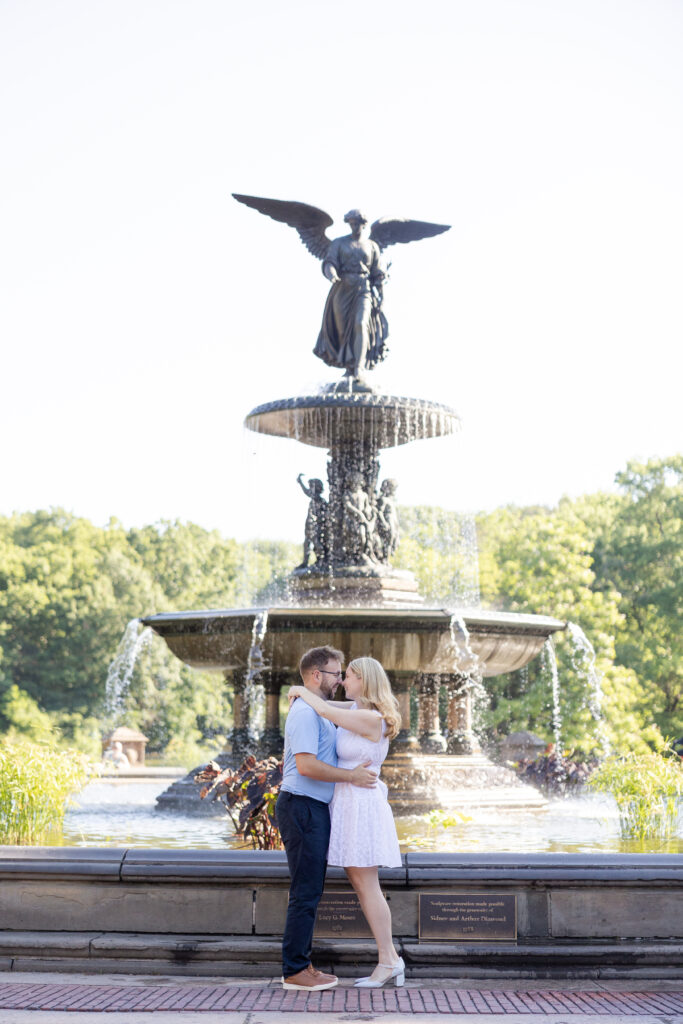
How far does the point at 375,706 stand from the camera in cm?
634

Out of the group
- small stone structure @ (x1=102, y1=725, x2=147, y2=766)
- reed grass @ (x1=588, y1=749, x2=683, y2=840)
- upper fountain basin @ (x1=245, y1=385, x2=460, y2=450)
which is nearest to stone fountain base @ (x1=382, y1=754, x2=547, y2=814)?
reed grass @ (x1=588, y1=749, x2=683, y2=840)

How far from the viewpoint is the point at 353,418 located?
15.2 metres

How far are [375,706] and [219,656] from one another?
8159mm

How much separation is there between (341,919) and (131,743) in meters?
34.7

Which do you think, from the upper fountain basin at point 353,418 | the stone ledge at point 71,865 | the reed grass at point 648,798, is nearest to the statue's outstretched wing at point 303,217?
the upper fountain basin at point 353,418

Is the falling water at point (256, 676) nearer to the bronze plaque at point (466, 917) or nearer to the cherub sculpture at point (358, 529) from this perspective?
the cherub sculpture at point (358, 529)

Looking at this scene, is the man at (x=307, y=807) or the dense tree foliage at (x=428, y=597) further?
the dense tree foliage at (x=428, y=597)

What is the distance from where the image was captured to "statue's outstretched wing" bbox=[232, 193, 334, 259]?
16.2m

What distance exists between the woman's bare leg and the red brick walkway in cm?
16

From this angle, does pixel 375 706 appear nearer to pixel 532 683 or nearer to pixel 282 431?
pixel 282 431

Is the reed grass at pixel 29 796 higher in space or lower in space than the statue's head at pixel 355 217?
lower

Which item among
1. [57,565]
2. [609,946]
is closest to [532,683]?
[57,565]

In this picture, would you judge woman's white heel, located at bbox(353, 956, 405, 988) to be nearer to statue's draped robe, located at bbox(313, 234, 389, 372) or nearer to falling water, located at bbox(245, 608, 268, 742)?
falling water, located at bbox(245, 608, 268, 742)

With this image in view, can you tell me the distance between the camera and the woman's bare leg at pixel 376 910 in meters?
6.21
